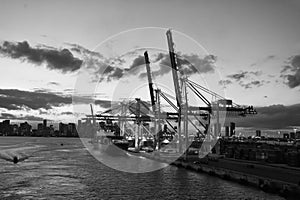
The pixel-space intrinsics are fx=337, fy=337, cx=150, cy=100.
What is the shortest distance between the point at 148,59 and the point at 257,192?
282ft

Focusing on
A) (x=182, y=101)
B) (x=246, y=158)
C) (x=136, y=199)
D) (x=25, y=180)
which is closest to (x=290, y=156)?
(x=246, y=158)

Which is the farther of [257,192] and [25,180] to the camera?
[25,180]

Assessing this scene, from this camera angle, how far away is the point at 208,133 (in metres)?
95.4

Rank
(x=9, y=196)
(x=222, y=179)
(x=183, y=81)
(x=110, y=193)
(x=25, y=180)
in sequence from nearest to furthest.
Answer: (x=9, y=196) < (x=110, y=193) < (x=222, y=179) < (x=25, y=180) < (x=183, y=81)

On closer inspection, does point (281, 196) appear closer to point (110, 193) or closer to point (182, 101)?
point (110, 193)

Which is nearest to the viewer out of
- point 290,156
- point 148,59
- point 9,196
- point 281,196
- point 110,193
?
point 281,196

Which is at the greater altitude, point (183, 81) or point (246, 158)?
point (183, 81)

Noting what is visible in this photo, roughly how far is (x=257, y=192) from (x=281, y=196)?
484cm

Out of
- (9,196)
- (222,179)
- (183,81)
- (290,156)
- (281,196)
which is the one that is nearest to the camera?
(281,196)

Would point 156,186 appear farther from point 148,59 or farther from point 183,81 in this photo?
point 148,59

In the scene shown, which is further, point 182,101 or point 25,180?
point 182,101

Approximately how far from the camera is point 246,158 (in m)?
63.4

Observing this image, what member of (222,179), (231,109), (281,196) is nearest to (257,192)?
(281,196)

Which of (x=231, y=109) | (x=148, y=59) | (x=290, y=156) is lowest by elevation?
(x=290, y=156)
